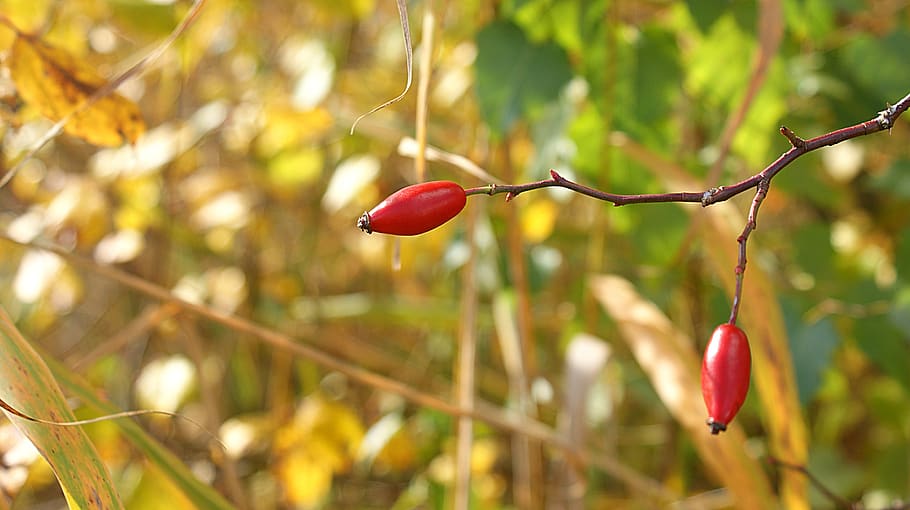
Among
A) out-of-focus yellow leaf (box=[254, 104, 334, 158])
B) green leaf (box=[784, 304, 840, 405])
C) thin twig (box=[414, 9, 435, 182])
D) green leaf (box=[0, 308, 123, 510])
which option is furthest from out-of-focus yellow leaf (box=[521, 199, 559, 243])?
green leaf (box=[0, 308, 123, 510])

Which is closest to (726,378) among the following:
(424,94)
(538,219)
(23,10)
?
(424,94)

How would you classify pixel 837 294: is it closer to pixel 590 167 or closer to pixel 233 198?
pixel 590 167

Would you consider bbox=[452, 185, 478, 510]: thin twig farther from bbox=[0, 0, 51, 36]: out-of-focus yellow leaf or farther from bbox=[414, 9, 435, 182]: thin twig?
bbox=[0, 0, 51, 36]: out-of-focus yellow leaf

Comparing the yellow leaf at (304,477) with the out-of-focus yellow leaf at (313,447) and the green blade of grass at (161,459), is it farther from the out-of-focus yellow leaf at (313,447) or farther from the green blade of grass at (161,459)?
the green blade of grass at (161,459)

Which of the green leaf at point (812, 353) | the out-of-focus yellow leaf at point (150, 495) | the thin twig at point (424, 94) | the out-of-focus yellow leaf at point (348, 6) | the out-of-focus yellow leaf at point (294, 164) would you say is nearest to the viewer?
the thin twig at point (424, 94)

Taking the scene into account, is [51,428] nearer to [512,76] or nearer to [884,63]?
[512,76]

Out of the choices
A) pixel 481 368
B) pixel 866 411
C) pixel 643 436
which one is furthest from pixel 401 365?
pixel 866 411

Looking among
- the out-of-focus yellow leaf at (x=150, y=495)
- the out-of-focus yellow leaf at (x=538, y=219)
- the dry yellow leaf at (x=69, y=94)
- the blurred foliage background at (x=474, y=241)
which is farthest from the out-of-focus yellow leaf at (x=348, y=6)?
the out-of-focus yellow leaf at (x=150, y=495)
